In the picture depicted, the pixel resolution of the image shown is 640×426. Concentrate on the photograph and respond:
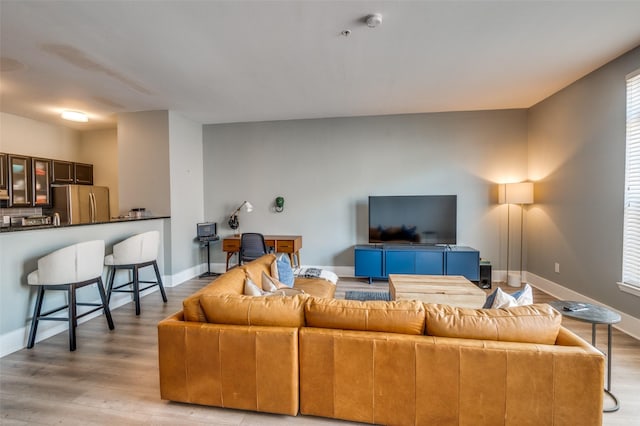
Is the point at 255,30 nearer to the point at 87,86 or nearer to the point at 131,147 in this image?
the point at 87,86

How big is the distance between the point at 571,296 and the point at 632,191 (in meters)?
1.52

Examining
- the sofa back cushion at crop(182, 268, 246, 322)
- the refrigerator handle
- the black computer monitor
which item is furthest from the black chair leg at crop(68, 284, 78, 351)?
the refrigerator handle

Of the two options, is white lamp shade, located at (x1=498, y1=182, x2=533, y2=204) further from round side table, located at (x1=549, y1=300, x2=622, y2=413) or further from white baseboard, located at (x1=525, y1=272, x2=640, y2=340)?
round side table, located at (x1=549, y1=300, x2=622, y2=413)

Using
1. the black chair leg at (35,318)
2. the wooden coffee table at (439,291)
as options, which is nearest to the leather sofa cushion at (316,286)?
the wooden coffee table at (439,291)

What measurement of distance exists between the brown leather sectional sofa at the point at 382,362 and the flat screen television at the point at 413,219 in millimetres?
3099

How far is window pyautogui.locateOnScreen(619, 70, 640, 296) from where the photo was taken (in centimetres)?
270

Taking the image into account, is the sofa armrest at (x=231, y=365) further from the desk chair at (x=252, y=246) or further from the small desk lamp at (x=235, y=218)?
the small desk lamp at (x=235, y=218)

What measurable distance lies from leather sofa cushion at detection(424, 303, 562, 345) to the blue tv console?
2855 mm

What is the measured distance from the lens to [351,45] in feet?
8.57

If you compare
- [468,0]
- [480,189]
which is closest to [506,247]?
[480,189]

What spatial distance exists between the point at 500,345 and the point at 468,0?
7.61ft

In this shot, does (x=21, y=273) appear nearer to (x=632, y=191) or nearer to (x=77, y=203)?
(x=77, y=203)

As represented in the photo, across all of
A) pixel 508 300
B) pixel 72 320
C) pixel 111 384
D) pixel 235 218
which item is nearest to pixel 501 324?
pixel 508 300

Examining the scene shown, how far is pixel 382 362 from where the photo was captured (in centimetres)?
145
